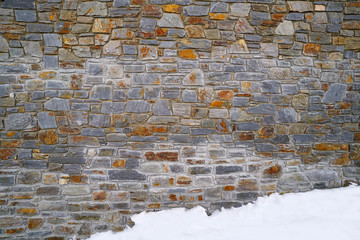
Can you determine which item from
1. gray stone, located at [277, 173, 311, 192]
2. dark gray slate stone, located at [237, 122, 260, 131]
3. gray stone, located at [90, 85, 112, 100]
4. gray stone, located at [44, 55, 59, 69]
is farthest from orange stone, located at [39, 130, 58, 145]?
gray stone, located at [277, 173, 311, 192]

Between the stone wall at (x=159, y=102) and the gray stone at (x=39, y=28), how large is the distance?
12 mm

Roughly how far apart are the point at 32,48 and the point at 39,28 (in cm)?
24

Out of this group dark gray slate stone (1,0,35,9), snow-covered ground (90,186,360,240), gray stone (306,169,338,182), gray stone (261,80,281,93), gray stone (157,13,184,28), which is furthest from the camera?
gray stone (306,169,338,182)

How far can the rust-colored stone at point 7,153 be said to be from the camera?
231 centimetres

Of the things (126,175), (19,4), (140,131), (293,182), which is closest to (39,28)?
(19,4)

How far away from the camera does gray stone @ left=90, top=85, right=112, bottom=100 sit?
232 centimetres

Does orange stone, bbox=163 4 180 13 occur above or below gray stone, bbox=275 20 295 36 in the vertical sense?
above

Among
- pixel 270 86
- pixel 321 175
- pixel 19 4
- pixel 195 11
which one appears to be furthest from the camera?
pixel 321 175

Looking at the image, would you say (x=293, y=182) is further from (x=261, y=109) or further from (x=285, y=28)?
(x=285, y=28)

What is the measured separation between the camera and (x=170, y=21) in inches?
90.5

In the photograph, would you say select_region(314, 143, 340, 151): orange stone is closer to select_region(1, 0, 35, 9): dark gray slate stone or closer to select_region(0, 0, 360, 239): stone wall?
select_region(0, 0, 360, 239): stone wall

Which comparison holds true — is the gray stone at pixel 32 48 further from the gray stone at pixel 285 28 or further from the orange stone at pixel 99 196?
the gray stone at pixel 285 28

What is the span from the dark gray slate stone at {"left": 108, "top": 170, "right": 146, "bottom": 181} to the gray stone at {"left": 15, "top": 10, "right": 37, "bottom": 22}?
197 centimetres

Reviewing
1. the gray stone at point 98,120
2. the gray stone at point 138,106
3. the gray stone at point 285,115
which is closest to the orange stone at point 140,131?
the gray stone at point 138,106
